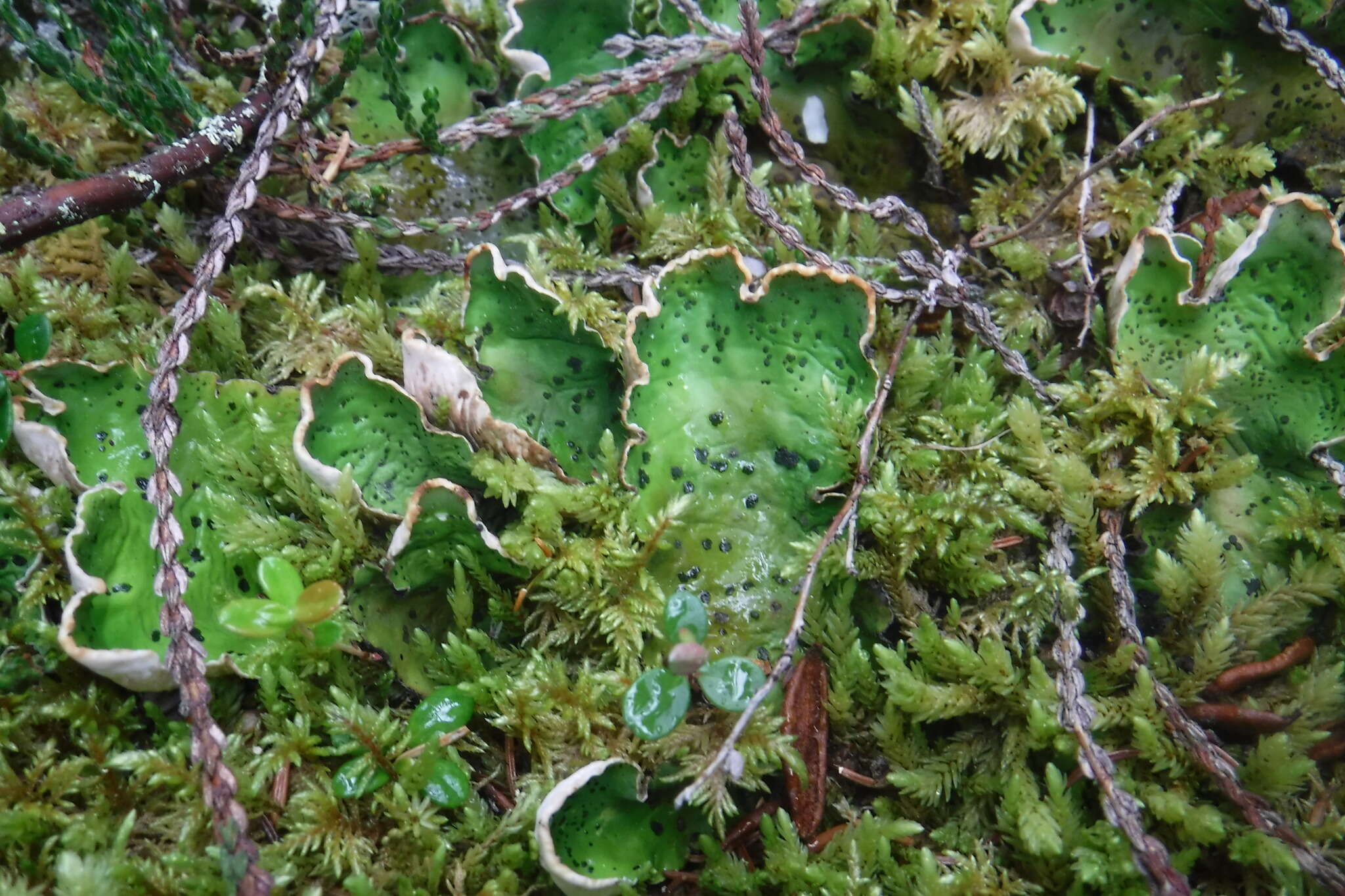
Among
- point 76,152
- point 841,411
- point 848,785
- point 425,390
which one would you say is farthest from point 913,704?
point 76,152

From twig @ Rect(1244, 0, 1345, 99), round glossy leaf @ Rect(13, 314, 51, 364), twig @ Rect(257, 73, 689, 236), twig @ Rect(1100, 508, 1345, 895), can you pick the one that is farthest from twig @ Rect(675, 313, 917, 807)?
round glossy leaf @ Rect(13, 314, 51, 364)

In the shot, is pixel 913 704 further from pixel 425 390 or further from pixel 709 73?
pixel 709 73

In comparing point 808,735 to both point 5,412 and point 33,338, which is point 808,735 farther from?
point 33,338

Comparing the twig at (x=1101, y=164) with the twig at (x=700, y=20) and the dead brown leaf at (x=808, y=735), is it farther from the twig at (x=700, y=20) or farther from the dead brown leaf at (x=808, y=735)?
the dead brown leaf at (x=808, y=735)

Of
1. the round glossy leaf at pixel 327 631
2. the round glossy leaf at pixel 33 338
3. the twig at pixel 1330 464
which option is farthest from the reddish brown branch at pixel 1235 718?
the round glossy leaf at pixel 33 338

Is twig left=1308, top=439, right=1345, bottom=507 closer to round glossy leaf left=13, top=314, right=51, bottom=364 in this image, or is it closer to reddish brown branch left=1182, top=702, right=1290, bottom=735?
reddish brown branch left=1182, top=702, right=1290, bottom=735

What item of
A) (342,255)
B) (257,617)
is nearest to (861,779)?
(257,617)
